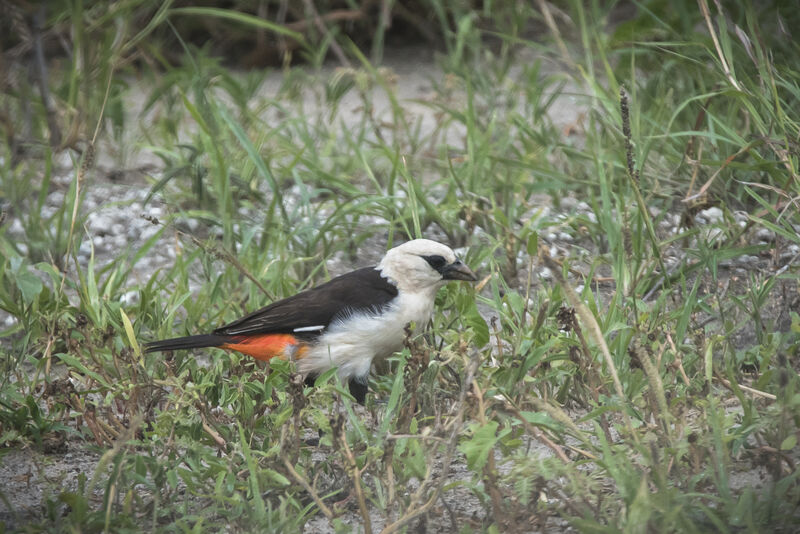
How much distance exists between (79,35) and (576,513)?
12.1 feet

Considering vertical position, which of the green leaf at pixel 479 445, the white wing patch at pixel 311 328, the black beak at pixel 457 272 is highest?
the green leaf at pixel 479 445

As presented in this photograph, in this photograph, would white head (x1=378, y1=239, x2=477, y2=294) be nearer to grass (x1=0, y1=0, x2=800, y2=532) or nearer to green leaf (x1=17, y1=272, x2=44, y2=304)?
grass (x1=0, y1=0, x2=800, y2=532)

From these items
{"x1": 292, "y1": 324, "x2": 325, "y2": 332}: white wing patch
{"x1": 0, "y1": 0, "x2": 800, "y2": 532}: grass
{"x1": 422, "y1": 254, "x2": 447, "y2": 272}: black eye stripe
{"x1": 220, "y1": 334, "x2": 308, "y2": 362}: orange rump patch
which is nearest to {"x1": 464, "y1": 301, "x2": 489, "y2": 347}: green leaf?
{"x1": 0, "y1": 0, "x2": 800, "y2": 532}: grass

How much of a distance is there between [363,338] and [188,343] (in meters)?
0.59

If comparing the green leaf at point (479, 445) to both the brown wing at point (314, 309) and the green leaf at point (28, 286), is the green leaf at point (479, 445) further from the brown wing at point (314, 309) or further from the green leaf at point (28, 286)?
the green leaf at point (28, 286)

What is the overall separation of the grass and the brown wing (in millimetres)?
154

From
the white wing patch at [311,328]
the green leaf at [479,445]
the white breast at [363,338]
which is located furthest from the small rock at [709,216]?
the green leaf at [479,445]

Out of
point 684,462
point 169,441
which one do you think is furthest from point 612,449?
point 169,441

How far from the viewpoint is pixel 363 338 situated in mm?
3467

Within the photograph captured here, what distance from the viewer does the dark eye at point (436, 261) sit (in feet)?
11.9

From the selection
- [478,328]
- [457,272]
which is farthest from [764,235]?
[478,328]

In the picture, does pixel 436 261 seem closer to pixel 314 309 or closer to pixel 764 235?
pixel 314 309

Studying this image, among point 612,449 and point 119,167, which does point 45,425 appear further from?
point 119,167

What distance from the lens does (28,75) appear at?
19.4ft
